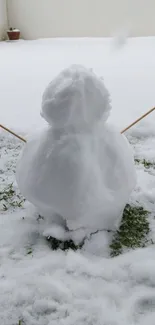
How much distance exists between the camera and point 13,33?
688 centimetres

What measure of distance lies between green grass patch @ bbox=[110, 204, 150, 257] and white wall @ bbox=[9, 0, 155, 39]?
5.06 metres

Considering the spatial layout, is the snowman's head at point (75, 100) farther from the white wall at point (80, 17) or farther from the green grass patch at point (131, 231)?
the white wall at point (80, 17)

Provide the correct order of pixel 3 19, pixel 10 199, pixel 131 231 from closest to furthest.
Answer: pixel 131 231 → pixel 10 199 → pixel 3 19

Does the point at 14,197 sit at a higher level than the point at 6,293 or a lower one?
higher

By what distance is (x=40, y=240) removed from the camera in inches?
62.0

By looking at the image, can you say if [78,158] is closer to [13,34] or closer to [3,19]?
[13,34]

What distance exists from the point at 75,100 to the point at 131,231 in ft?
2.12

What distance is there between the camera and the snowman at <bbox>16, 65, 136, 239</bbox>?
54.6 inches

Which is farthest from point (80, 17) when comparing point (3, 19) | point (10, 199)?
point (10, 199)

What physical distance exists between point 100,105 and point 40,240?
0.63 m

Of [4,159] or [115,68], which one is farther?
[115,68]

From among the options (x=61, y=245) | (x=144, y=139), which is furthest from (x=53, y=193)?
(x=144, y=139)

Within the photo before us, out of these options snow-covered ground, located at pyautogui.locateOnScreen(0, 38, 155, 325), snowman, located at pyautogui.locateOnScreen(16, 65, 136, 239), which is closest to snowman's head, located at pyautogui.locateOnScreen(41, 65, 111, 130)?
snowman, located at pyautogui.locateOnScreen(16, 65, 136, 239)

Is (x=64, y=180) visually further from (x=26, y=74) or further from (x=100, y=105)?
(x=26, y=74)
